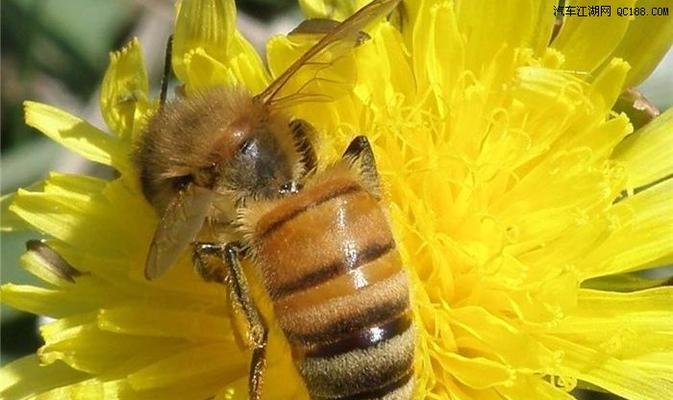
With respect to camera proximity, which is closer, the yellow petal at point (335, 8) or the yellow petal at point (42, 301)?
the yellow petal at point (335, 8)

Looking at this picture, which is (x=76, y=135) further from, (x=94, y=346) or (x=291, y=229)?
(x=291, y=229)

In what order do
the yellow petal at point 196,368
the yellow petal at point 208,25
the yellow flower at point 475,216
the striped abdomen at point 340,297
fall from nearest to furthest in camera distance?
1. the striped abdomen at point 340,297
2. the yellow flower at point 475,216
3. the yellow petal at point 196,368
4. the yellow petal at point 208,25

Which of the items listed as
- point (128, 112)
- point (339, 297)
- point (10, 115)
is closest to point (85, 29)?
point (10, 115)

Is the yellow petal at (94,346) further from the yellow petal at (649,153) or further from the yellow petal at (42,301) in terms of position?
the yellow petal at (649,153)

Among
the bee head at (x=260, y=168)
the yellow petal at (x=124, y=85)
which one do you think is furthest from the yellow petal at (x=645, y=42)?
the yellow petal at (x=124, y=85)

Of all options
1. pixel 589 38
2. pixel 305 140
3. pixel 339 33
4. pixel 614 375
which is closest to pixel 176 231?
pixel 305 140

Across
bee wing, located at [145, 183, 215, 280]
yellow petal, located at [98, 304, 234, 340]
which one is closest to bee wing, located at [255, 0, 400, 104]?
bee wing, located at [145, 183, 215, 280]
